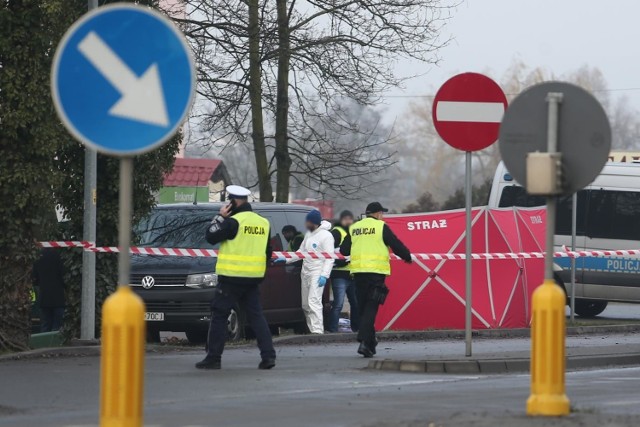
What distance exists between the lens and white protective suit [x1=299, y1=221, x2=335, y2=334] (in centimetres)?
2052

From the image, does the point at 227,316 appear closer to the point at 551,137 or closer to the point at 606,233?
the point at 551,137

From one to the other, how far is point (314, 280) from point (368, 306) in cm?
411

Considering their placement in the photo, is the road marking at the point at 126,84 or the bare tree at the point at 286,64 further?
the bare tree at the point at 286,64

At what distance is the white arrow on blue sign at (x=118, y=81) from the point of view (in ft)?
23.1

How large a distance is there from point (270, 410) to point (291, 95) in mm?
19618

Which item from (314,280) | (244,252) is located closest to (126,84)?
(244,252)

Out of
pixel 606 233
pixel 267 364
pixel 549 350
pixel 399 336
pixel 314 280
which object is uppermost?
pixel 606 233

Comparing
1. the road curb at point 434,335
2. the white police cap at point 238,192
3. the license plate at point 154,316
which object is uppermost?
the white police cap at point 238,192

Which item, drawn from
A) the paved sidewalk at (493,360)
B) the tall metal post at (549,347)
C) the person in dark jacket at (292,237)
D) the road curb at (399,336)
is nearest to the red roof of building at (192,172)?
the person in dark jacket at (292,237)

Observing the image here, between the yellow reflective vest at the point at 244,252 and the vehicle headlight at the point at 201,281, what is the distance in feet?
12.8

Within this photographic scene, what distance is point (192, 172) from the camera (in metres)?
51.7

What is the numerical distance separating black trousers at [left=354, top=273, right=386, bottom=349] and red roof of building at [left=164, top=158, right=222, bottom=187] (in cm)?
3179

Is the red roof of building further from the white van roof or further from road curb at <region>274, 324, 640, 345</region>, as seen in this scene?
road curb at <region>274, 324, 640, 345</region>

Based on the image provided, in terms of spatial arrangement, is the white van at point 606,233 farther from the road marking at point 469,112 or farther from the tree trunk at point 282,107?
the road marking at point 469,112
